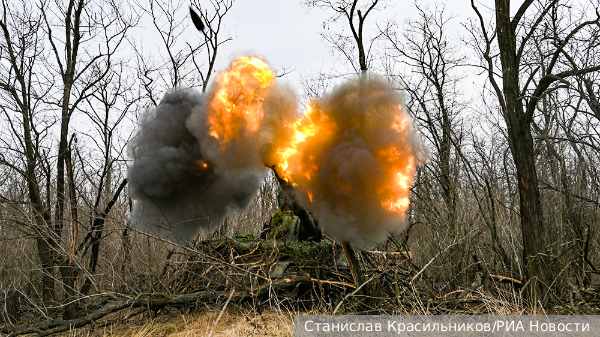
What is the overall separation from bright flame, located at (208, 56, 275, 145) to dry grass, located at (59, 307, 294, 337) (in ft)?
11.6

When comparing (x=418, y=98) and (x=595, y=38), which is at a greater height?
(x=418, y=98)

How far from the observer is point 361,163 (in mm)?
6160

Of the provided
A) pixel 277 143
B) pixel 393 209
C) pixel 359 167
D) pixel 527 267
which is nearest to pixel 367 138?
pixel 359 167

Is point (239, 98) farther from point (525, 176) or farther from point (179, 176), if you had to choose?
point (525, 176)

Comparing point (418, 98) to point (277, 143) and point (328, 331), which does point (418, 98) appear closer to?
point (277, 143)

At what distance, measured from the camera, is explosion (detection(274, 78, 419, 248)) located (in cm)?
634

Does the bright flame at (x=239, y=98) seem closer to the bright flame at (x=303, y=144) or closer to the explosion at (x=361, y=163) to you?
the bright flame at (x=303, y=144)

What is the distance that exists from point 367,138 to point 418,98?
1082cm

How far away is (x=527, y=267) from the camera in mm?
7660

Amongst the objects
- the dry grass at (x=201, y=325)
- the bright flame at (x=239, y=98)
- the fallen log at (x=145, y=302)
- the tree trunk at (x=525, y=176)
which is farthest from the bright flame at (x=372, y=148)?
the tree trunk at (x=525, y=176)

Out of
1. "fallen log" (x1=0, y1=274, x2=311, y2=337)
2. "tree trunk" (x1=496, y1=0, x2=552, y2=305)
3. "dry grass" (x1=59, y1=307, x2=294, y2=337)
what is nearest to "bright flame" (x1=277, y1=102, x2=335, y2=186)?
"fallen log" (x1=0, y1=274, x2=311, y2=337)

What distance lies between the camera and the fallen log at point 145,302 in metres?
7.27

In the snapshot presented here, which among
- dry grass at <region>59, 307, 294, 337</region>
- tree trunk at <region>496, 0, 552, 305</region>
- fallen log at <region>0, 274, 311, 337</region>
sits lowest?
dry grass at <region>59, 307, 294, 337</region>

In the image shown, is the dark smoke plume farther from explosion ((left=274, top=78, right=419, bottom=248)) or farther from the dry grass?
explosion ((left=274, top=78, right=419, bottom=248))
